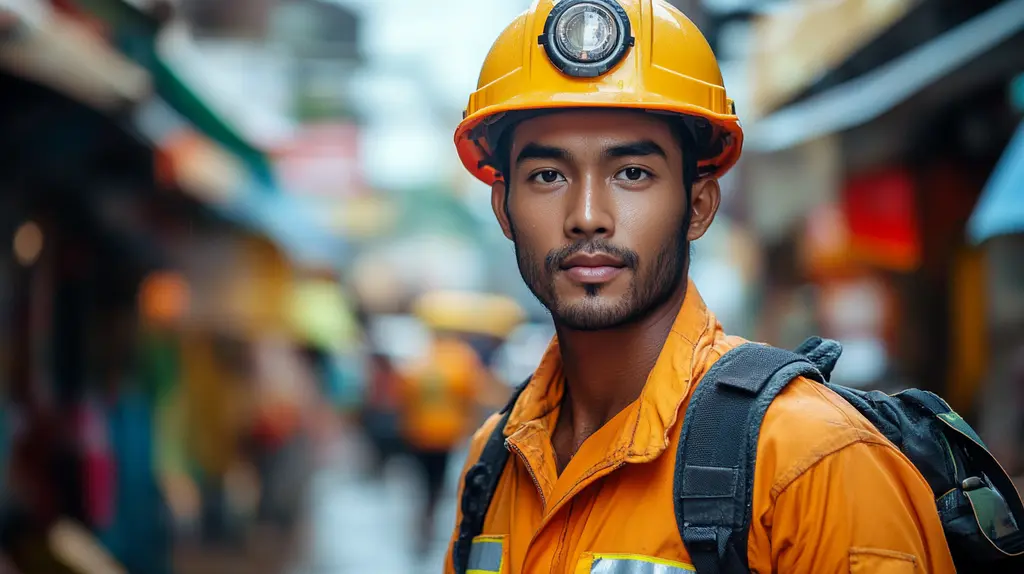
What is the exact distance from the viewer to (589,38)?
97.5 inches

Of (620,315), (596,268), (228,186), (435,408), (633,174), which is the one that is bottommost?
(620,315)

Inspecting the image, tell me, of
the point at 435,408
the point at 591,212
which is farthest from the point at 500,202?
the point at 435,408

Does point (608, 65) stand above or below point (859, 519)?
above

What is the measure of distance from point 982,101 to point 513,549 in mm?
5665

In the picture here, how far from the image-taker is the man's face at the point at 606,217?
2439mm

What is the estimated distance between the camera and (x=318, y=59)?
30766 millimetres

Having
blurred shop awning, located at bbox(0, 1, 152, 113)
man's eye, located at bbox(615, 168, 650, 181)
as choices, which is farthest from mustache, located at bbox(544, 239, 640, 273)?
blurred shop awning, located at bbox(0, 1, 152, 113)

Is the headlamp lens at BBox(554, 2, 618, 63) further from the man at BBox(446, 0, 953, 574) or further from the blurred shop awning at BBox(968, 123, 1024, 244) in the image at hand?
the blurred shop awning at BBox(968, 123, 1024, 244)

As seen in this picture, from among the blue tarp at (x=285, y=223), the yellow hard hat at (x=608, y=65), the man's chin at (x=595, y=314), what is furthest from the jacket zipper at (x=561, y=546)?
the blue tarp at (x=285, y=223)

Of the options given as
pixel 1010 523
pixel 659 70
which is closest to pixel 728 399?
pixel 1010 523

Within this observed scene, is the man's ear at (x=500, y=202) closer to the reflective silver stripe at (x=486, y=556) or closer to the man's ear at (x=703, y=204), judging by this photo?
the man's ear at (x=703, y=204)

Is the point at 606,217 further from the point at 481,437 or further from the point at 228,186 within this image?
the point at 228,186

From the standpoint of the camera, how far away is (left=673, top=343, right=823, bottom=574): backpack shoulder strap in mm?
2004

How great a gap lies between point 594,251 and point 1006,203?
282 cm
